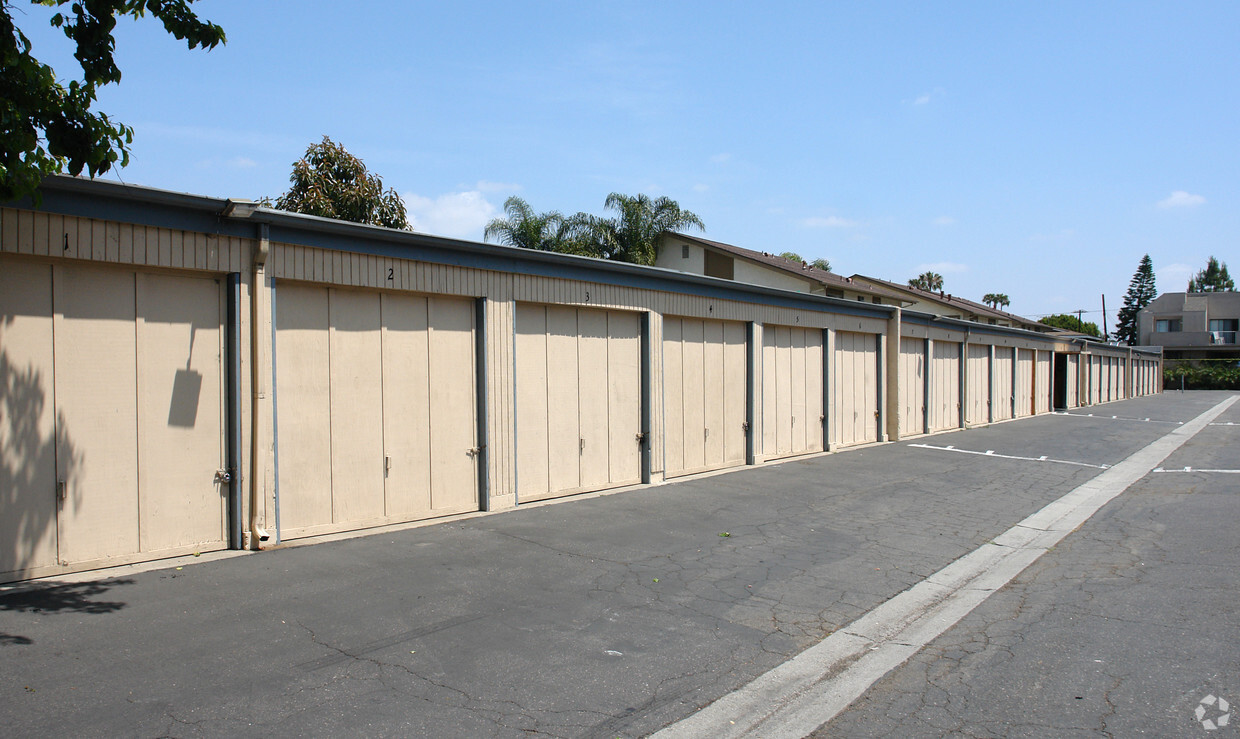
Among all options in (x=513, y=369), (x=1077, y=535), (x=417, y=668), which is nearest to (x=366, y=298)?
(x=513, y=369)

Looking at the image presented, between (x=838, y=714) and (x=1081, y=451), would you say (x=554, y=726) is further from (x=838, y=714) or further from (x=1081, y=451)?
(x=1081, y=451)

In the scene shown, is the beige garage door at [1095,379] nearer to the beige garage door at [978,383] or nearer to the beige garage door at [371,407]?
the beige garage door at [978,383]

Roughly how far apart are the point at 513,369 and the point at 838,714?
629cm

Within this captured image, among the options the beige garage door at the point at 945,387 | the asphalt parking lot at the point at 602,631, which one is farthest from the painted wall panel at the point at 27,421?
the beige garage door at the point at 945,387

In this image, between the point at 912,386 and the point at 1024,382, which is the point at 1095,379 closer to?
the point at 1024,382

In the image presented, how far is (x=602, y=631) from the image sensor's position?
545cm

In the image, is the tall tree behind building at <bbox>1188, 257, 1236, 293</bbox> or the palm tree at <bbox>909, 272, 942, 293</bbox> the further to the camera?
the tall tree behind building at <bbox>1188, 257, 1236, 293</bbox>

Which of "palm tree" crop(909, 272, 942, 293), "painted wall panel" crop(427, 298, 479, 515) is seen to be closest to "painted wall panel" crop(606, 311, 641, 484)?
"painted wall panel" crop(427, 298, 479, 515)

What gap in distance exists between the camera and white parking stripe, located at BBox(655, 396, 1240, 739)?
4.23m

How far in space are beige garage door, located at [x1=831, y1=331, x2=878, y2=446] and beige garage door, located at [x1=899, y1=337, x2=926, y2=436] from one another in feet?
4.31

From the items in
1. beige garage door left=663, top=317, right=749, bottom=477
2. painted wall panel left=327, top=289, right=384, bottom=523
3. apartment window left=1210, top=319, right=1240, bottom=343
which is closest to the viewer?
painted wall panel left=327, top=289, right=384, bottom=523

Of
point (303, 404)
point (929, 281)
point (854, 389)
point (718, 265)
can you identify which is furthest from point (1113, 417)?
point (929, 281)

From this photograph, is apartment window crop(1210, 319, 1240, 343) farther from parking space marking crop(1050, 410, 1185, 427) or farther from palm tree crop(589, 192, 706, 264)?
palm tree crop(589, 192, 706, 264)

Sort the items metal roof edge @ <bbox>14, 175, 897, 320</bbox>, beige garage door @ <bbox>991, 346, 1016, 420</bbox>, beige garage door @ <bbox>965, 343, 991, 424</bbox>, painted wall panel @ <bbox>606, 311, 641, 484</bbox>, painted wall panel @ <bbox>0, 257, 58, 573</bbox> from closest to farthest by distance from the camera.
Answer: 1. painted wall panel @ <bbox>0, 257, 58, 573</bbox>
2. metal roof edge @ <bbox>14, 175, 897, 320</bbox>
3. painted wall panel @ <bbox>606, 311, 641, 484</bbox>
4. beige garage door @ <bbox>965, 343, 991, 424</bbox>
5. beige garage door @ <bbox>991, 346, 1016, 420</bbox>
